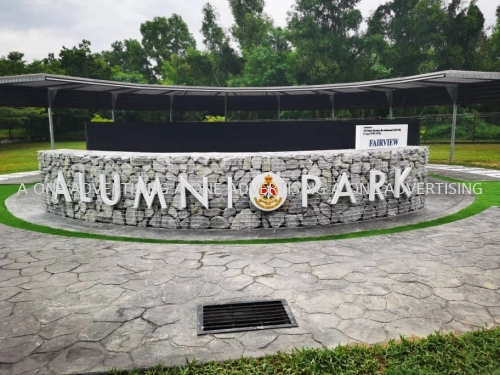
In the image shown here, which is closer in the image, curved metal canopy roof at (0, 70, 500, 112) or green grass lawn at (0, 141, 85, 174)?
curved metal canopy roof at (0, 70, 500, 112)

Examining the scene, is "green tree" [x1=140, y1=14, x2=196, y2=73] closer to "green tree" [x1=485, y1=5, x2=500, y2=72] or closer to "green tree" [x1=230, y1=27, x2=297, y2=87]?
"green tree" [x1=230, y1=27, x2=297, y2=87]

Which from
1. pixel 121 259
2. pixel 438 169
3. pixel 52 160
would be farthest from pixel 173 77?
pixel 121 259

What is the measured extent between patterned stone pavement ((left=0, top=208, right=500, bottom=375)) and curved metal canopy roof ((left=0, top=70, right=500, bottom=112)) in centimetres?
743

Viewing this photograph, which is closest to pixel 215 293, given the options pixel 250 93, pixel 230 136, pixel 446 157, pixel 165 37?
pixel 230 136

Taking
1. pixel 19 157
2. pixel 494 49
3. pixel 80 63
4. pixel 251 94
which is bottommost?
pixel 19 157

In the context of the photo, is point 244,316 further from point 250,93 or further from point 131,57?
point 131,57

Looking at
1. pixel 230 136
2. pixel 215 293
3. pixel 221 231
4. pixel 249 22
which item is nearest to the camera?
pixel 215 293

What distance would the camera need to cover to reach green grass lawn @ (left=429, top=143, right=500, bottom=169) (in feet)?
52.5

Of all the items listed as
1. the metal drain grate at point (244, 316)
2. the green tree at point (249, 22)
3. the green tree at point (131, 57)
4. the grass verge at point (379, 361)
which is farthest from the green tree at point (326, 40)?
the grass verge at point (379, 361)

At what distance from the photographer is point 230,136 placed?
29.3ft

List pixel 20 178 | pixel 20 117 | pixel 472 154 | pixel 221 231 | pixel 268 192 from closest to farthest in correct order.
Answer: pixel 268 192, pixel 221 231, pixel 20 178, pixel 472 154, pixel 20 117

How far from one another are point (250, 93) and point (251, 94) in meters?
1.38

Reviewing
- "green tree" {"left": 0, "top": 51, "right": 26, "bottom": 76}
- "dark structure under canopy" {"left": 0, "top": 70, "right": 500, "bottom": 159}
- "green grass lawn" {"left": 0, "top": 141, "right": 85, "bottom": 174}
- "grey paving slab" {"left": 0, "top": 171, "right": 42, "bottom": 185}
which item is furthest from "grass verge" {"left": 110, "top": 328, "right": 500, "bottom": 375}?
"green tree" {"left": 0, "top": 51, "right": 26, "bottom": 76}

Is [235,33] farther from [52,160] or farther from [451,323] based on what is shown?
[451,323]
